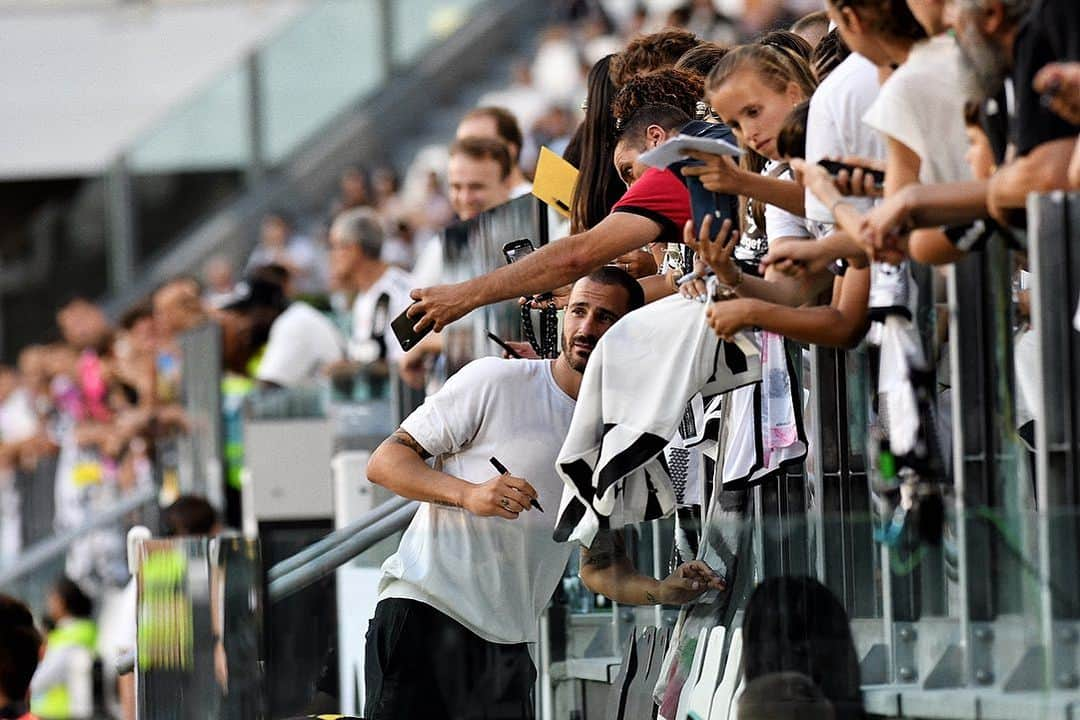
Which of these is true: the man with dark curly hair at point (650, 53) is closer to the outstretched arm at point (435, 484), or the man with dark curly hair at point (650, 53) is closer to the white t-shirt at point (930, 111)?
the outstretched arm at point (435, 484)

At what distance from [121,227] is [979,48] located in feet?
52.5

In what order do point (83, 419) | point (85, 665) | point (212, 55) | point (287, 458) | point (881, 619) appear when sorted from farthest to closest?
1. point (212, 55)
2. point (83, 419)
3. point (85, 665)
4. point (287, 458)
5. point (881, 619)

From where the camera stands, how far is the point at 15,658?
Answer: 20.5ft

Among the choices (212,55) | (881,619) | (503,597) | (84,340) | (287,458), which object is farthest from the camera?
(212,55)

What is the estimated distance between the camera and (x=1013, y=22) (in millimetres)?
4090

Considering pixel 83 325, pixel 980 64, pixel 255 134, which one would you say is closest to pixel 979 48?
pixel 980 64

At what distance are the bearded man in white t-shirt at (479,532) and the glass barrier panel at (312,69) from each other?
13.5 meters

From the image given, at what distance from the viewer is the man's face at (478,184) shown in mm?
7914

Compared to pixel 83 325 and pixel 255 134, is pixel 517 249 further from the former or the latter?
pixel 255 134

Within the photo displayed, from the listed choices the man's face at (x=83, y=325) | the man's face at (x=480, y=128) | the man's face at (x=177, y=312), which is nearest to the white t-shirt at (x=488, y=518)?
the man's face at (x=480, y=128)

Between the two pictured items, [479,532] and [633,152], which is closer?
[479,532]

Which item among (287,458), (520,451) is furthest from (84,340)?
(520,451)

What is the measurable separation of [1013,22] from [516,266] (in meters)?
1.53

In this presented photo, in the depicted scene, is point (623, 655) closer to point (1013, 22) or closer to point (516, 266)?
point (516, 266)
